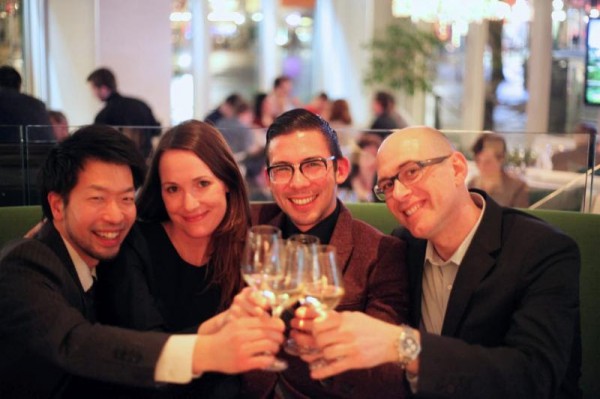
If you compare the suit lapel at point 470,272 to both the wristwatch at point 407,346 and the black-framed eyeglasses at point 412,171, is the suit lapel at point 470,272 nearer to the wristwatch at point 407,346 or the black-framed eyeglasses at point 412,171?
the black-framed eyeglasses at point 412,171

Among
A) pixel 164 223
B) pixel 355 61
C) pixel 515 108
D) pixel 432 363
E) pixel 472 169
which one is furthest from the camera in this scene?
pixel 355 61

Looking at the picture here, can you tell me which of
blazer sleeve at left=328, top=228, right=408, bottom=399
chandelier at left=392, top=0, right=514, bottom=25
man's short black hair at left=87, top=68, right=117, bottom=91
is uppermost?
chandelier at left=392, top=0, right=514, bottom=25

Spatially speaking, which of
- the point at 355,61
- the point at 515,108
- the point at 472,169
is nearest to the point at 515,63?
the point at 515,108

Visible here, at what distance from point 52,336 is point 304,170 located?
3.03 ft

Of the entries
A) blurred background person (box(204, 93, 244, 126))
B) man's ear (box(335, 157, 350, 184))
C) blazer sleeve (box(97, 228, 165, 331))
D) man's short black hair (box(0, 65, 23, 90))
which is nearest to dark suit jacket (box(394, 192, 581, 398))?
man's ear (box(335, 157, 350, 184))

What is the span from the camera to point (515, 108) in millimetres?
10625

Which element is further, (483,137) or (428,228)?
(483,137)

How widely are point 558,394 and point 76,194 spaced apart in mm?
1395

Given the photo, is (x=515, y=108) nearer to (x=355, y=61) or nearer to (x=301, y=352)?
(x=355, y=61)

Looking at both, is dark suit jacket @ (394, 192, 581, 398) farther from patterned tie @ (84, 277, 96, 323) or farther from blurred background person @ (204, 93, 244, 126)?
blurred background person @ (204, 93, 244, 126)

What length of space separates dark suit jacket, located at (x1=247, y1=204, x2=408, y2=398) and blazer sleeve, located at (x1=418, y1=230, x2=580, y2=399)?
0.88 ft

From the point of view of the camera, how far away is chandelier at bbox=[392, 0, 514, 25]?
1008cm

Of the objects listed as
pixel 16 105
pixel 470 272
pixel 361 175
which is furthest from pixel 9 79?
pixel 470 272

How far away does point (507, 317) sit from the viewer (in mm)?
2160
